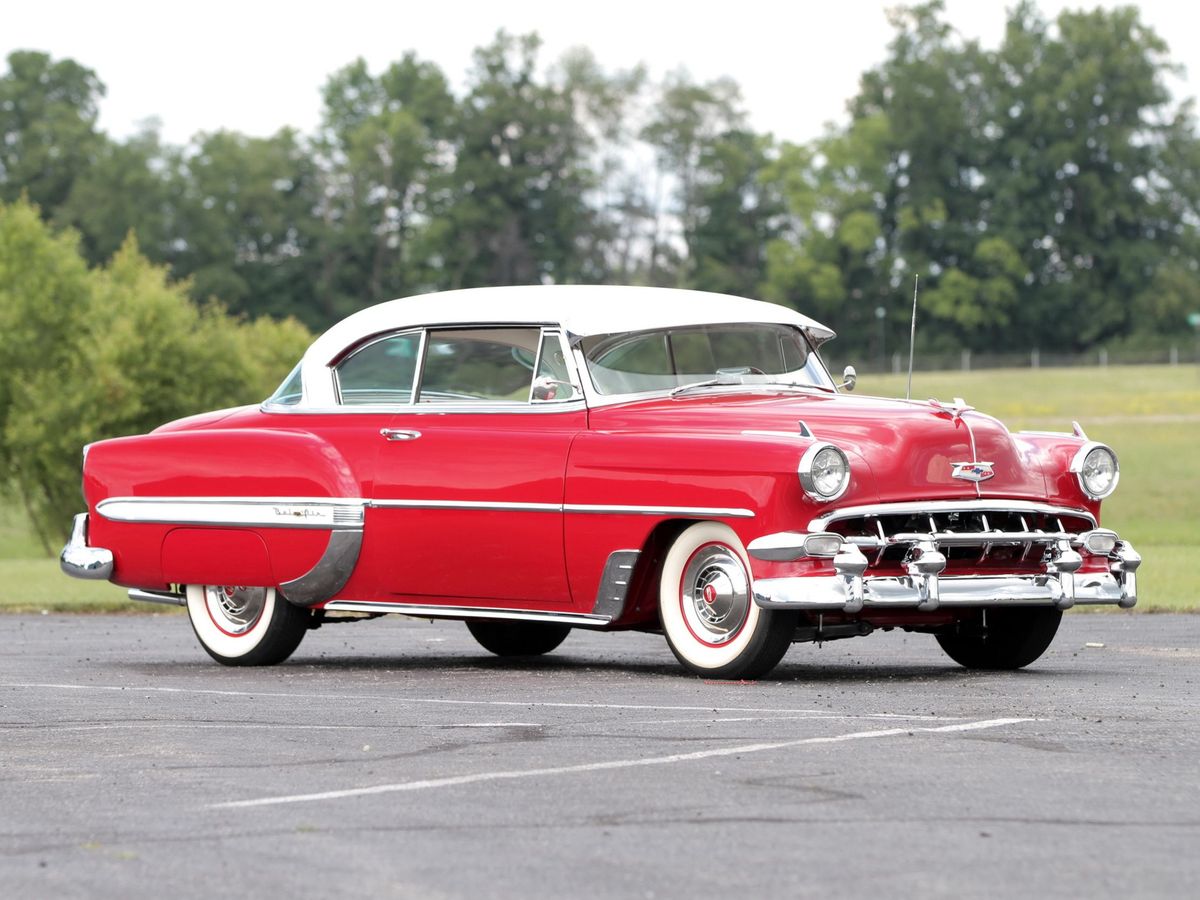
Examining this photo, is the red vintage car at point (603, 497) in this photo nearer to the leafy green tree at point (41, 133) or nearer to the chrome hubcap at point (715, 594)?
the chrome hubcap at point (715, 594)

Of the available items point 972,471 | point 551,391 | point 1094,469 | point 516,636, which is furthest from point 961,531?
point 516,636

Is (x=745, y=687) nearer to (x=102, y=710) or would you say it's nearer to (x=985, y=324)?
(x=102, y=710)

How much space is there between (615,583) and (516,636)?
2183 mm

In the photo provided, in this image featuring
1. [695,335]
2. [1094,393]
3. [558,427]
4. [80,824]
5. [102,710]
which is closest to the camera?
[80,824]

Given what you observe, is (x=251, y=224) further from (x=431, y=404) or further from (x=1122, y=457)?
(x=431, y=404)

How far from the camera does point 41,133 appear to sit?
10688 cm

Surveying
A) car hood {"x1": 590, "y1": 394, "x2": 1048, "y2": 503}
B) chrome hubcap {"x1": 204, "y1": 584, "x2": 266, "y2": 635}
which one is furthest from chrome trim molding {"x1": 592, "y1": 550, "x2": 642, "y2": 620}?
chrome hubcap {"x1": 204, "y1": 584, "x2": 266, "y2": 635}

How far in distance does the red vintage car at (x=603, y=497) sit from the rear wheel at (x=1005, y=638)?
0.01 metres

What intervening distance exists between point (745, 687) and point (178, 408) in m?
49.1

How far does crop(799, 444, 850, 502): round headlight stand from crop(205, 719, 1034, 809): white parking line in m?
1.64

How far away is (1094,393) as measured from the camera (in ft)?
251

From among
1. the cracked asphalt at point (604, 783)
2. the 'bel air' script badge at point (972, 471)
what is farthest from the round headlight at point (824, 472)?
the cracked asphalt at point (604, 783)

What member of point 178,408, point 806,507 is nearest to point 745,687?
point 806,507

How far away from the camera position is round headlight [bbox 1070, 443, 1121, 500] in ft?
32.7
